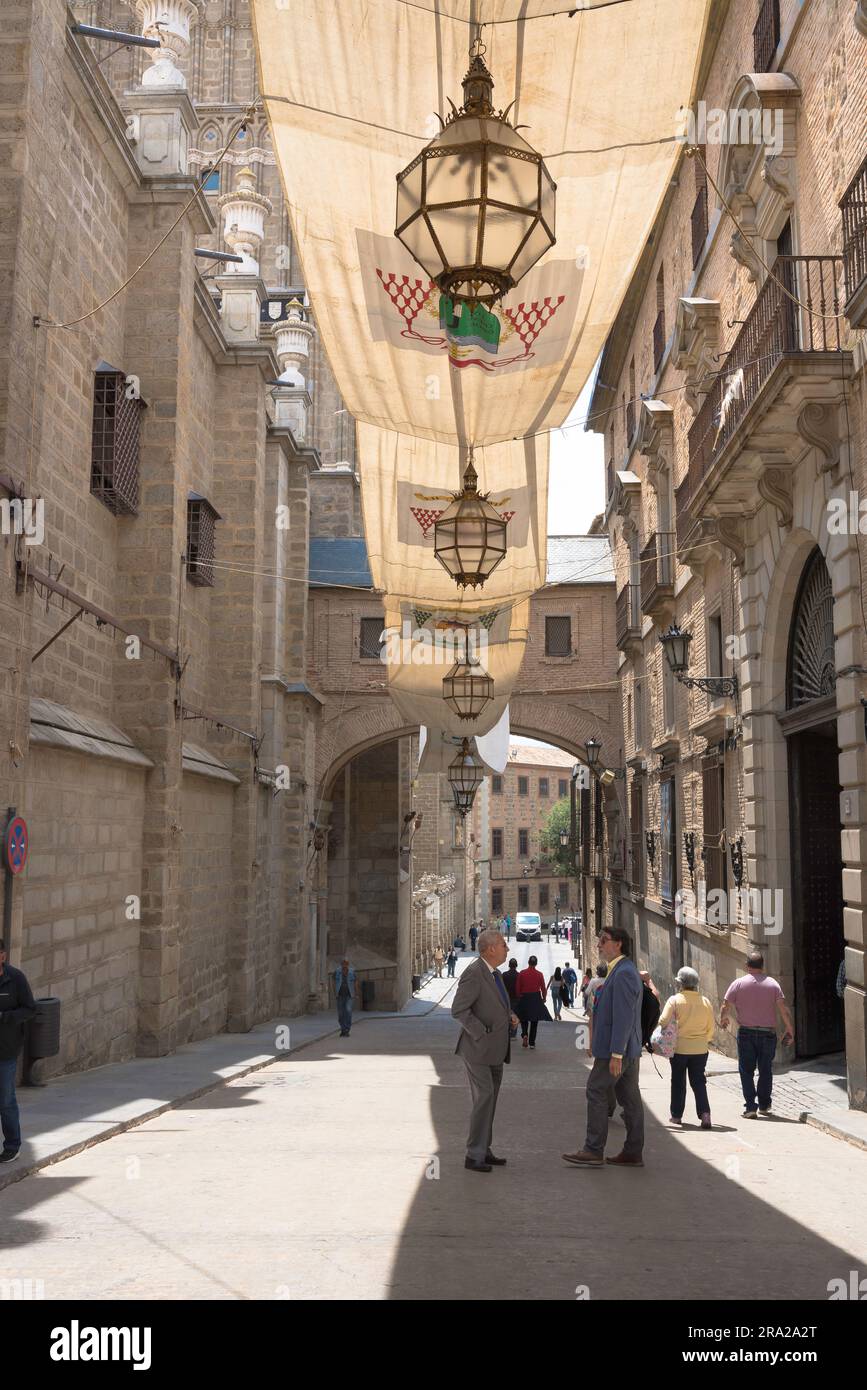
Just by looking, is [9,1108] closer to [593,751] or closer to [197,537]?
[197,537]

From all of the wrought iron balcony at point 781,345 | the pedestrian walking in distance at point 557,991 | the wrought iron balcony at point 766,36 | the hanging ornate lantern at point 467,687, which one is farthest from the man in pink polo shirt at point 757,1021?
the pedestrian walking in distance at point 557,991

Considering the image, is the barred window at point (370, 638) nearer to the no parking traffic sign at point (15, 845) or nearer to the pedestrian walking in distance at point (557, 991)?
the pedestrian walking in distance at point (557, 991)

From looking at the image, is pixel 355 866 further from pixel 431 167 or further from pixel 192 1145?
pixel 431 167

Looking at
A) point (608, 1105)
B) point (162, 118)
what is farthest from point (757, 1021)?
point (162, 118)

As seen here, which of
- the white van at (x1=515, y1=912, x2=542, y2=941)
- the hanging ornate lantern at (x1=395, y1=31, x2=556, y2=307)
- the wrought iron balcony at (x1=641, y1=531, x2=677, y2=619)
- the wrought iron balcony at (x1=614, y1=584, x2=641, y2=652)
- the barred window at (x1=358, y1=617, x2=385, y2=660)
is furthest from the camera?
the white van at (x1=515, y1=912, x2=542, y2=941)

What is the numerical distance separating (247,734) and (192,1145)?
11.5 metres

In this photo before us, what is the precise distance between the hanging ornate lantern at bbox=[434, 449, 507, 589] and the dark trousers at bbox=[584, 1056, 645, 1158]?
3.80 meters

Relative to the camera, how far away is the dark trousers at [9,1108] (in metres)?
7.19

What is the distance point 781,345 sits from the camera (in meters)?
11.1

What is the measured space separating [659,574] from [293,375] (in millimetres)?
10633

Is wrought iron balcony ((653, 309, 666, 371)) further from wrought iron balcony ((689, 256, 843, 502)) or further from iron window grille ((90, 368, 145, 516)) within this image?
iron window grille ((90, 368, 145, 516))

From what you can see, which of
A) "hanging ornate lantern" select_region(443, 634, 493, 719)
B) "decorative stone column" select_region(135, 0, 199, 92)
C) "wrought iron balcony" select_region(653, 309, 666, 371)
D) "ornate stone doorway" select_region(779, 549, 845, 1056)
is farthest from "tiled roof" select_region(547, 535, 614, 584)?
"ornate stone doorway" select_region(779, 549, 845, 1056)

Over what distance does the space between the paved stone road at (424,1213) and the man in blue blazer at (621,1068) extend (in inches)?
7.6

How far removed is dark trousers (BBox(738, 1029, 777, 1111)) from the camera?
978 cm
